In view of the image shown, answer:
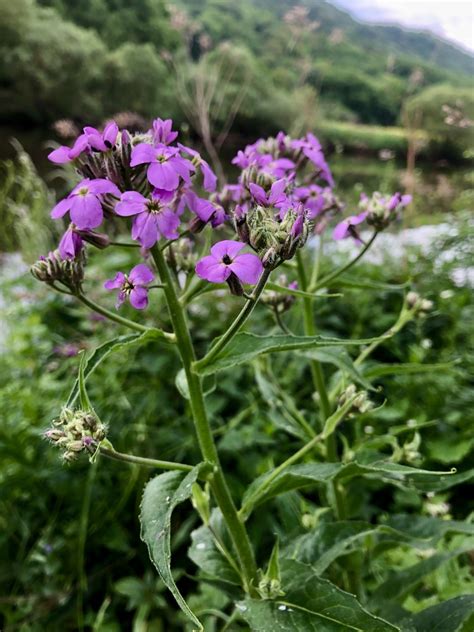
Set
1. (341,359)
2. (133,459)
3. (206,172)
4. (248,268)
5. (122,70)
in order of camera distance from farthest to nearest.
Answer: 1. (122,70)
2. (341,359)
3. (206,172)
4. (133,459)
5. (248,268)

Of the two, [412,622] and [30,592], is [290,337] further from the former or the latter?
[30,592]

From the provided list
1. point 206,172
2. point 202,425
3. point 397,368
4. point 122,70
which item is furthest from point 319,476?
point 122,70

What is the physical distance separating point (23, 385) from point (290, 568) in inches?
70.3

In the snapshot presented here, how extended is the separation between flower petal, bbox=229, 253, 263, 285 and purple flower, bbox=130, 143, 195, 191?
0.17 metres

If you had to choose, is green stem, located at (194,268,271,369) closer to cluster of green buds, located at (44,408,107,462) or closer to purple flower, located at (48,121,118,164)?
cluster of green buds, located at (44,408,107,462)

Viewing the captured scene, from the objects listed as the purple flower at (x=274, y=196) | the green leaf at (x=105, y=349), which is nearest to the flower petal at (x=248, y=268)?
the purple flower at (x=274, y=196)

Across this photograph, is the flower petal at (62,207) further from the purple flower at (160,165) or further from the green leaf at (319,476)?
the green leaf at (319,476)

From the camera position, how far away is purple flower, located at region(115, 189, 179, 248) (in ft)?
2.68

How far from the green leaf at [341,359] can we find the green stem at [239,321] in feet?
0.94

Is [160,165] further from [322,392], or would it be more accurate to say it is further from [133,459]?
[322,392]

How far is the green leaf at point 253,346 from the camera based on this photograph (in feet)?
2.68

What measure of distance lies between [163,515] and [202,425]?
221 millimetres

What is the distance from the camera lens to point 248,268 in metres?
0.75

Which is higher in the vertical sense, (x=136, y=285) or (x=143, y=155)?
(x=143, y=155)
